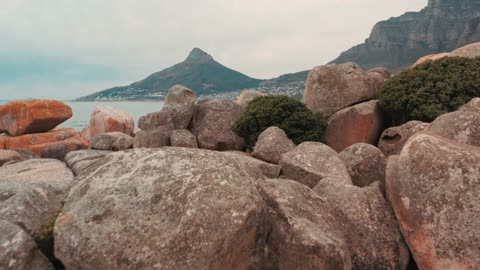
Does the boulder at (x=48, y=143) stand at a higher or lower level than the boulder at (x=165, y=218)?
lower

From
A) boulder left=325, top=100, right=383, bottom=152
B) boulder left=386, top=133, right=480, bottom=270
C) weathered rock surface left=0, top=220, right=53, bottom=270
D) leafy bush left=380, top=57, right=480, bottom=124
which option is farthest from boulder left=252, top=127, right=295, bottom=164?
weathered rock surface left=0, top=220, right=53, bottom=270

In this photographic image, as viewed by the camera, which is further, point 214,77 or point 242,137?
point 214,77

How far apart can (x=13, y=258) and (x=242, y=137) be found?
542 inches

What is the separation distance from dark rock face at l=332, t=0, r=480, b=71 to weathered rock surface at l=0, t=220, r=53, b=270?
114304 millimetres

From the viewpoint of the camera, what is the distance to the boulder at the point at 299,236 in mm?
6109

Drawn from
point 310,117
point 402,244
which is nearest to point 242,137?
point 310,117

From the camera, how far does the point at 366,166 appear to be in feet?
35.5

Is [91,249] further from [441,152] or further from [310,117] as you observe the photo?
[310,117]

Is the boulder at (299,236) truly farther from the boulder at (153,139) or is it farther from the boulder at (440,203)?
the boulder at (153,139)

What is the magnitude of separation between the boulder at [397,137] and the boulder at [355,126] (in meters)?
1.08

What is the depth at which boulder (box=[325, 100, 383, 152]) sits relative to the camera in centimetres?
1662

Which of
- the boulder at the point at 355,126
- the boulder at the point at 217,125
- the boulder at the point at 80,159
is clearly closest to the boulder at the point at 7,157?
the boulder at the point at 80,159

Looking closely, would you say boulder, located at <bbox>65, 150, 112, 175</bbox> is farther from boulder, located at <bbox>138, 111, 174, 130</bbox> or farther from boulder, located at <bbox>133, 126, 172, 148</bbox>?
boulder, located at <bbox>138, 111, 174, 130</bbox>

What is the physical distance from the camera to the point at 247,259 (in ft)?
19.0
